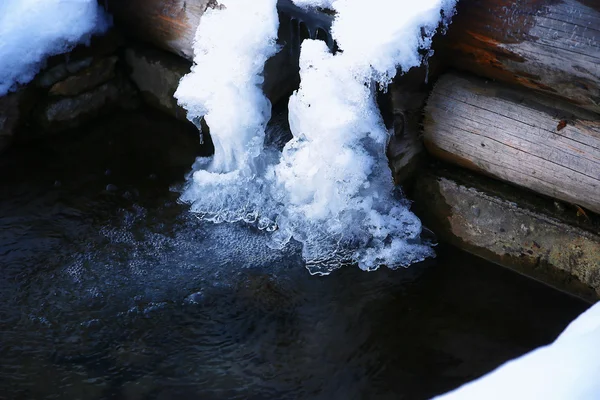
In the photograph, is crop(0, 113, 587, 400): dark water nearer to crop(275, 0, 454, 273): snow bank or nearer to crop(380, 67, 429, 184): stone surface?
crop(275, 0, 454, 273): snow bank

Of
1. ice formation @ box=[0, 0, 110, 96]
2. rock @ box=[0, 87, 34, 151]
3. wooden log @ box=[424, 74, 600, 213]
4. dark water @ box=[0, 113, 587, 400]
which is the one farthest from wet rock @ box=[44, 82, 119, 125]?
wooden log @ box=[424, 74, 600, 213]

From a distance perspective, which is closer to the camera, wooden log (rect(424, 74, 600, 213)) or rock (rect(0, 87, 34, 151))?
wooden log (rect(424, 74, 600, 213))

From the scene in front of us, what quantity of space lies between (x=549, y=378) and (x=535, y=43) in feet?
6.72

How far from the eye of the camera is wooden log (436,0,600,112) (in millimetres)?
2820

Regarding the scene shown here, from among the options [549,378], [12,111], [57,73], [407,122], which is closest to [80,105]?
[57,73]

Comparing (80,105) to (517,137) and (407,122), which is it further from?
(517,137)

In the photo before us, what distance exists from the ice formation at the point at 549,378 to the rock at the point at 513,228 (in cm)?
187

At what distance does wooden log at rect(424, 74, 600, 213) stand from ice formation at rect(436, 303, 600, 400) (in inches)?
71.8

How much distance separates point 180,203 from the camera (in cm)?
392

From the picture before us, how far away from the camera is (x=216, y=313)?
325cm

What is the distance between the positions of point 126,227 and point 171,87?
1.21 meters

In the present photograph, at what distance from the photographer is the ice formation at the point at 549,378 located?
128 cm

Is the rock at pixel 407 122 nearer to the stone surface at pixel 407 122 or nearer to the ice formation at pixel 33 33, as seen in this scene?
the stone surface at pixel 407 122

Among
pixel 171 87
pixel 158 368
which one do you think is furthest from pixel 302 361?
pixel 171 87
